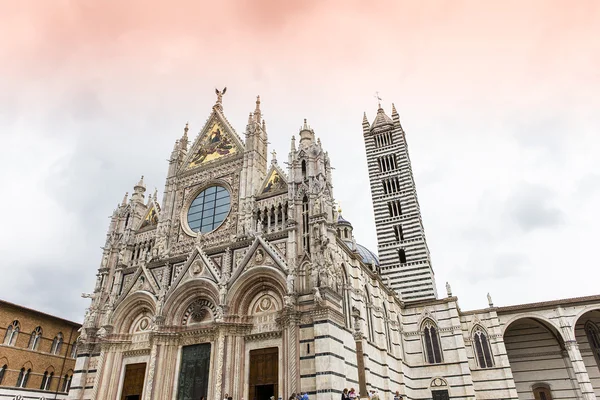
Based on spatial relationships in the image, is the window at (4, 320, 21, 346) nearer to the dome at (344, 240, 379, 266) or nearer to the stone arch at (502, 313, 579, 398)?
the dome at (344, 240, 379, 266)

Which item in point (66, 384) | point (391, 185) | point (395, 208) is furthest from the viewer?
point (391, 185)

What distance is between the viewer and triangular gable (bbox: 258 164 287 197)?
22656 millimetres

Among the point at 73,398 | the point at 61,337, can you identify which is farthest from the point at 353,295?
the point at 61,337

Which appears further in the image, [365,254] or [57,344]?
[365,254]

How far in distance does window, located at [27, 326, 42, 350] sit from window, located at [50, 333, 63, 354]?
1.25 m

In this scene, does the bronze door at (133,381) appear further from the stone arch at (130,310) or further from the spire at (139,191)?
the spire at (139,191)

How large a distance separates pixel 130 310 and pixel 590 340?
31.9 m

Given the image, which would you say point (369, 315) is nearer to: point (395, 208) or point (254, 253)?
point (254, 253)

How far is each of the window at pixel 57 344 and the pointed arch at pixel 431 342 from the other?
25699mm

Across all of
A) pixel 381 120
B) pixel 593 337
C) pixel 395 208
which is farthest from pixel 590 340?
pixel 381 120

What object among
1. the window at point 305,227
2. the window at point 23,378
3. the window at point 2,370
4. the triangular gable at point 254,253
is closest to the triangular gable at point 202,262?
the triangular gable at point 254,253

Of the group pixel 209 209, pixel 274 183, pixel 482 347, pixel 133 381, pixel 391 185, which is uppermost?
pixel 391 185

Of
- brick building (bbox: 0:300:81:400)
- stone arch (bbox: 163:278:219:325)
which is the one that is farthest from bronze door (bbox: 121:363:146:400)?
brick building (bbox: 0:300:81:400)

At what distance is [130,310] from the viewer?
23.1 meters
